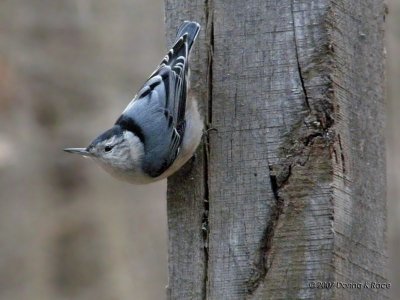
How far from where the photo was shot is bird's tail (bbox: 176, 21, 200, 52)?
12.2ft

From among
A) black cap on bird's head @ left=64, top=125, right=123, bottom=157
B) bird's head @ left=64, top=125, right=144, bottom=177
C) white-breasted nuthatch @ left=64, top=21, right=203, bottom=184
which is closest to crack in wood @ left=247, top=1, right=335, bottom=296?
white-breasted nuthatch @ left=64, top=21, right=203, bottom=184

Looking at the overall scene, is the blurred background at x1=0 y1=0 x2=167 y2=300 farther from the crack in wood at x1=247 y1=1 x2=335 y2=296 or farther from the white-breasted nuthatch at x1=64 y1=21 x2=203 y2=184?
the crack in wood at x1=247 y1=1 x2=335 y2=296

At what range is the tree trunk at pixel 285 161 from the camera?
3.35 metres

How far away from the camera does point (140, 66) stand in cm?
721

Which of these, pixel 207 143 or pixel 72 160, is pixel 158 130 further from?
pixel 72 160

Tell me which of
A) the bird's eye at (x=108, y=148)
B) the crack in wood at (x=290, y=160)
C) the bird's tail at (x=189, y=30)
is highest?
the bird's tail at (x=189, y=30)

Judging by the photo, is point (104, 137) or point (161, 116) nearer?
point (161, 116)

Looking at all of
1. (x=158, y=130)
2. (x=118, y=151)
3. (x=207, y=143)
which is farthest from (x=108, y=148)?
(x=207, y=143)

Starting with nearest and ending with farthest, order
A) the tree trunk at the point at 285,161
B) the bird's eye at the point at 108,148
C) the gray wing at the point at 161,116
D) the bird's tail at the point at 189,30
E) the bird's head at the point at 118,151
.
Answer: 1. the tree trunk at the point at 285,161
2. the bird's tail at the point at 189,30
3. the gray wing at the point at 161,116
4. the bird's head at the point at 118,151
5. the bird's eye at the point at 108,148

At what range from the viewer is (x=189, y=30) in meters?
3.74

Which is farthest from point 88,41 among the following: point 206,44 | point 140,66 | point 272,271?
point 272,271

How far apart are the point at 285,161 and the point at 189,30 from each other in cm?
67

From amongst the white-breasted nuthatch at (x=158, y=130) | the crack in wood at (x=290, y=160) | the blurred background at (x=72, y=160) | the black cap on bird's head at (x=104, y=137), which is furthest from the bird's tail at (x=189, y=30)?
the blurred background at (x=72, y=160)

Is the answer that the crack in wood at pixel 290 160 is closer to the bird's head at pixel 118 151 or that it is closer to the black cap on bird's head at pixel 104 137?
the bird's head at pixel 118 151
